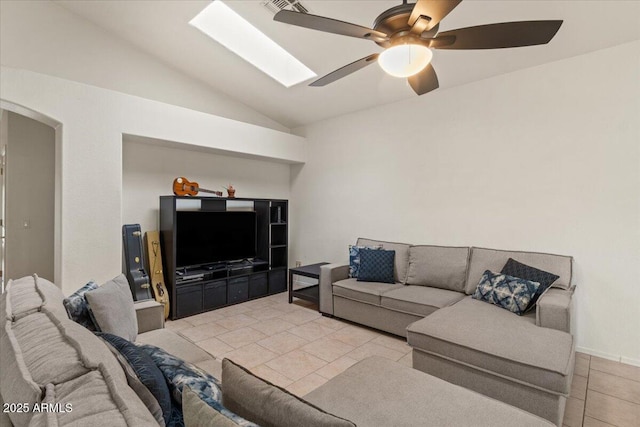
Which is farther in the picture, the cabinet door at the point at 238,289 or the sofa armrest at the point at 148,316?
the cabinet door at the point at 238,289

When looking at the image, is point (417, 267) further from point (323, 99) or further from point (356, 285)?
point (323, 99)

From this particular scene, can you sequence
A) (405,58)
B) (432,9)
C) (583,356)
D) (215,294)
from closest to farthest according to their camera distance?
1. (432,9)
2. (405,58)
3. (583,356)
4. (215,294)

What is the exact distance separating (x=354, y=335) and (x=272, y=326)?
3.09ft

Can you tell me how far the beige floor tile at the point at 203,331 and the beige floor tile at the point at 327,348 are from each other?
3.36ft

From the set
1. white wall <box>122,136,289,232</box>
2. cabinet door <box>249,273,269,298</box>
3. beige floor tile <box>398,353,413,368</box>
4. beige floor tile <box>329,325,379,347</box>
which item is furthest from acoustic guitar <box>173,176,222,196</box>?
beige floor tile <box>398,353,413,368</box>

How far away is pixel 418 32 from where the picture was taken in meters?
1.82

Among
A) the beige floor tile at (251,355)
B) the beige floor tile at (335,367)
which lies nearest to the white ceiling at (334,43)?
the beige floor tile at (335,367)

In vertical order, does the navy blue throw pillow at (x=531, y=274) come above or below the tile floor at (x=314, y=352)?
above

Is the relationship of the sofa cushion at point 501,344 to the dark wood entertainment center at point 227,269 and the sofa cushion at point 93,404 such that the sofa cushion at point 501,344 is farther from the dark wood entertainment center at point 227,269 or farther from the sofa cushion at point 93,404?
the dark wood entertainment center at point 227,269

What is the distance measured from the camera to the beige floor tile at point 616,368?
2619 millimetres

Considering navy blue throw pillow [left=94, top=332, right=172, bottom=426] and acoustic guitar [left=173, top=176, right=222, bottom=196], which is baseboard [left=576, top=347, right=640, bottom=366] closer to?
navy blue throw pillow [left=94, top=332, right=172, bottom=426]

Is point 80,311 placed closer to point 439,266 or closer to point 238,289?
point 238,289

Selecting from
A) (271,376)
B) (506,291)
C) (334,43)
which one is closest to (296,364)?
(271,376)

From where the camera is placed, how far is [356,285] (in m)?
3.75
